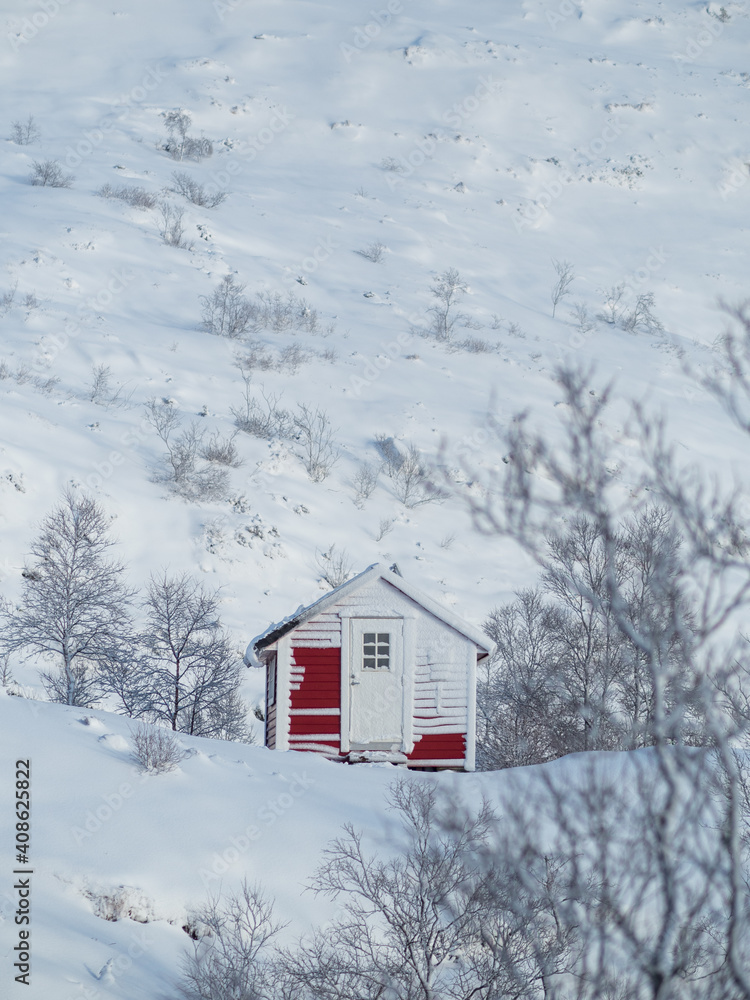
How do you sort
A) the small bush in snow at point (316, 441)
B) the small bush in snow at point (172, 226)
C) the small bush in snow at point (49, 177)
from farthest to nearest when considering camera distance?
1. the small bush in snow at point (49, 177)
2. the small bush in snow at point (172, 226)
3. the small bush in snow at point (316, 441)

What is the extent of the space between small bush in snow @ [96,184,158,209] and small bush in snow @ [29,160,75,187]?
1.62 m

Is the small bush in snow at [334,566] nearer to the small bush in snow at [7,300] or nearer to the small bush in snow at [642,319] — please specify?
the small bush in snow at [7,300]

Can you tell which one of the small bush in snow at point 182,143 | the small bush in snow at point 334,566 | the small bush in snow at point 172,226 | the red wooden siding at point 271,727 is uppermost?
the small bush in snow at point 182,143

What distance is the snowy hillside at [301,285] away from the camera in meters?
10.7

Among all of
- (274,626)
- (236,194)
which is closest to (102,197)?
(236,194)

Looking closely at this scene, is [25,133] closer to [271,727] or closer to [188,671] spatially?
[188,671]

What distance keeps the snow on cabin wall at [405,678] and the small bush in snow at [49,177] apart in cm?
3670

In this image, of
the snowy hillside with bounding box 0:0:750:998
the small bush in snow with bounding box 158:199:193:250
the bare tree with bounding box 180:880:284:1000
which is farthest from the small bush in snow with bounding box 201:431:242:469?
the bare tree with bounding box 180:880:284:1000

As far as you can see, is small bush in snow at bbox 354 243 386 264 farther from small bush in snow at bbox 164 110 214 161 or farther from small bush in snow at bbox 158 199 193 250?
small bush in snow at bbox 164 110 214 161

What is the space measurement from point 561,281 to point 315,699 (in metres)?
36.1

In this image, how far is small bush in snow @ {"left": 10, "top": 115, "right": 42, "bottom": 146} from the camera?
162 ft

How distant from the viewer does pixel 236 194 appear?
50281 millimetres

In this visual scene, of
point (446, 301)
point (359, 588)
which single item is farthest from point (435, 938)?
point (446, 301)

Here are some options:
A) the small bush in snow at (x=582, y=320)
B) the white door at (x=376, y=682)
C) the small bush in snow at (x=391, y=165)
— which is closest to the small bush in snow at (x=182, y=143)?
the small bush in snow at (x=391, y=165)
